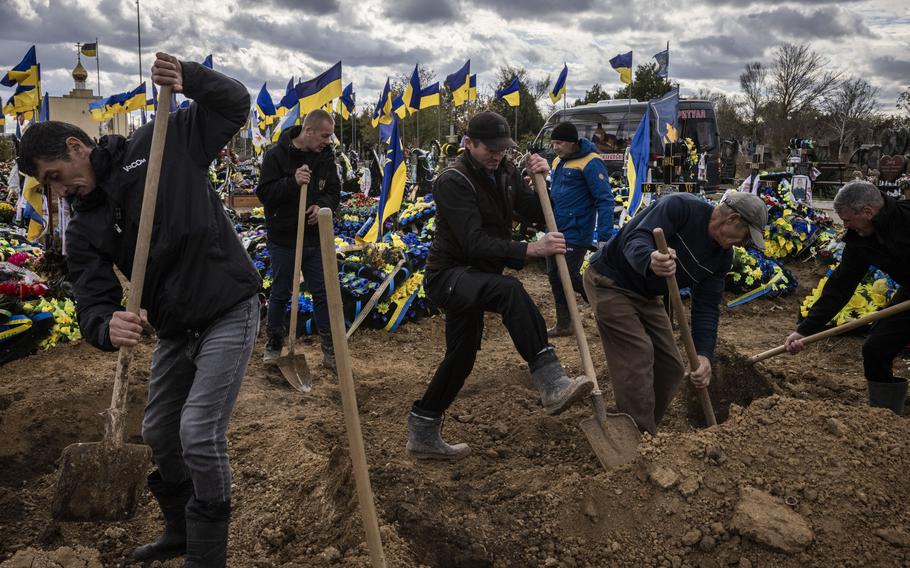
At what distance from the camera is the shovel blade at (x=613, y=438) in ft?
11.2

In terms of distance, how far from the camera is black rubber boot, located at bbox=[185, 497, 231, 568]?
2.53 metres

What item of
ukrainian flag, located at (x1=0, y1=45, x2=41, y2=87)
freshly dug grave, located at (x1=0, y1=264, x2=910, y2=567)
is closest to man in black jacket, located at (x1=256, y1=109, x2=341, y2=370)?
freshly dug grave, located at (x1=0, y1=264, x2=910, y2=567)

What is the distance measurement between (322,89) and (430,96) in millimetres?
7900

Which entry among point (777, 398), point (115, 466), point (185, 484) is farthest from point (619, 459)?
point (115, 466)

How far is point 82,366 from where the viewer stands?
558cm

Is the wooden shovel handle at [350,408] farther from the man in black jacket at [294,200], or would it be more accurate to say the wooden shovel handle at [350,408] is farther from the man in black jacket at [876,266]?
the man in black jacket at [294,200]

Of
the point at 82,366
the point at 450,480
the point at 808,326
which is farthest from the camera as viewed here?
the point at 82,366

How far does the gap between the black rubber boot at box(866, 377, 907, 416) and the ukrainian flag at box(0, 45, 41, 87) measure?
1586cm

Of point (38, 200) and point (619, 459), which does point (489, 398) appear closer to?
point (619, 459)

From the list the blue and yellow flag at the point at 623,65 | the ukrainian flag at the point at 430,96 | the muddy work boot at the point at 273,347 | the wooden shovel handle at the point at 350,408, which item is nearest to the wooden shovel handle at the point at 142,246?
the wooden shovel handle at the point at 350,408

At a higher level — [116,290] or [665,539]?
[116,290]

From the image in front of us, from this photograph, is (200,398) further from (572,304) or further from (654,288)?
(654,288)

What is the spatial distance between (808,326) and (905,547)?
5.86ft

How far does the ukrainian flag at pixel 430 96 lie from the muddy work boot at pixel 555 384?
12873 mm
